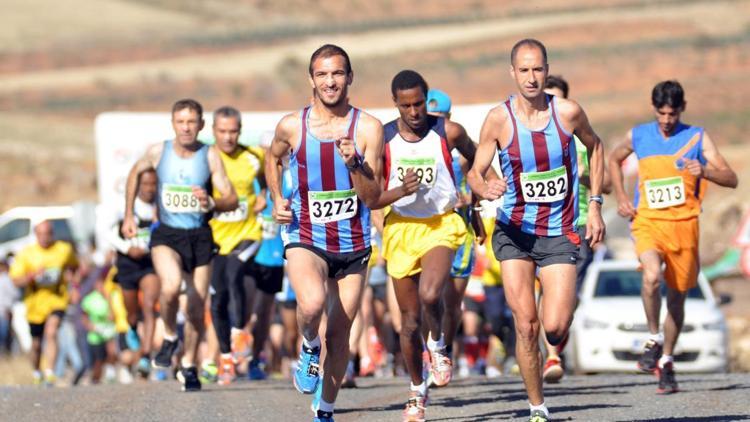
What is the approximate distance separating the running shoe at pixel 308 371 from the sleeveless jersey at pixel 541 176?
1.48 meters

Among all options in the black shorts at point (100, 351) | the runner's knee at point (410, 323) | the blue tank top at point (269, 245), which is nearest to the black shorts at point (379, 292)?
the blue tank top at point (269, 245)

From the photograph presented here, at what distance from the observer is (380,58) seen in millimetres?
69250

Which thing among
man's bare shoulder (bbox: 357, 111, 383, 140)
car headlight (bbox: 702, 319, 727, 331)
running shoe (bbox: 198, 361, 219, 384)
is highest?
man's bare shoulder (bbox: 357, 111, 383, 140)

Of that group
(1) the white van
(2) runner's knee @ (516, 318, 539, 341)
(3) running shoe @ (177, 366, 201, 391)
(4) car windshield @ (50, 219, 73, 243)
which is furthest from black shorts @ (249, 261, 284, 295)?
(4) car windshield @ (50, 219, 73, 243)

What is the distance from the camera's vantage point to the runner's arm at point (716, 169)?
12883mm

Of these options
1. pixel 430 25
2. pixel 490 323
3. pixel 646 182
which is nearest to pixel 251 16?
pixel 430 25

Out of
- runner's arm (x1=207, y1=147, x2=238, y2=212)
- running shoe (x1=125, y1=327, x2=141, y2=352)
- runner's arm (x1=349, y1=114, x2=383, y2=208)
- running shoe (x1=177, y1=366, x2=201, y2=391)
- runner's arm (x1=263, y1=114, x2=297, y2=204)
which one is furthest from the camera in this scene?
running shoe (x1=125, y1=327, x2=141, y2=352)

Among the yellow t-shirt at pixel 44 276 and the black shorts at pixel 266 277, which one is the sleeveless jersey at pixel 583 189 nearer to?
the black shorts at pixel 266 277

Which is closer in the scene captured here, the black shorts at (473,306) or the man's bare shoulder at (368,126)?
the man's bare shoulder at (368,126)

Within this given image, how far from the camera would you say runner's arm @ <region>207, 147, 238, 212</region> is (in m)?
13.9

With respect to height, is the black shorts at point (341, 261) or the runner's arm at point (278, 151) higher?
the runner's arm at point (278, 151)

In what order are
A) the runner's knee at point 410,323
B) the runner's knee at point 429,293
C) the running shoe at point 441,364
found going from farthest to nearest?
the running shoe at point 441,364 → the runner's knee at point 429,293 → the runner's knee at point 410,323

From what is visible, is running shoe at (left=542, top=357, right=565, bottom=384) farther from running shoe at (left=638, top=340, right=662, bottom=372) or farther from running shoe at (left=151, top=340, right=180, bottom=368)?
running shoe at (left=151, top=340, right=180, bottom=368)

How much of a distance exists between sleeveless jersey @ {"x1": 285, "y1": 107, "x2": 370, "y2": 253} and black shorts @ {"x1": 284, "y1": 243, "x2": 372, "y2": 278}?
0.03 m
